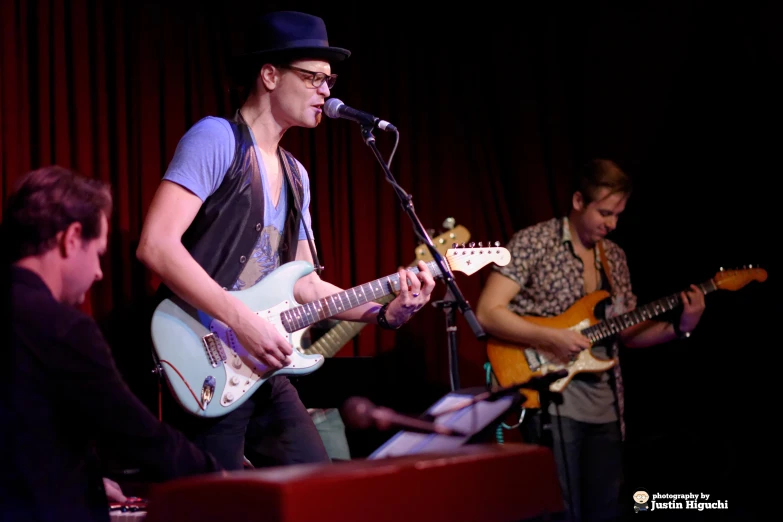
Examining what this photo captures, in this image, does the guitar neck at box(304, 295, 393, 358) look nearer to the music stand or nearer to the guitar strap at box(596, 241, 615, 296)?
the guitar strap at box(596, 241, 615, 296)

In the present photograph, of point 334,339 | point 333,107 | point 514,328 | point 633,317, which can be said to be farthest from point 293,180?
point 633,317

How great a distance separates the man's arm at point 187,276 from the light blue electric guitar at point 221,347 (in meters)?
0.12

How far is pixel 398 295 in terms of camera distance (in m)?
3.27

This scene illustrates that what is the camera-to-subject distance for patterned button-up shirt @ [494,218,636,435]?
4.46m

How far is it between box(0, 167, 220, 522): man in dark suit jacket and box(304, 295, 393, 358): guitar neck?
2.69 meters

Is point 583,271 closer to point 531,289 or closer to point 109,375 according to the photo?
point 531,289

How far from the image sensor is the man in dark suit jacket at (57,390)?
175 centimetres

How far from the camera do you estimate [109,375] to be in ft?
5.92

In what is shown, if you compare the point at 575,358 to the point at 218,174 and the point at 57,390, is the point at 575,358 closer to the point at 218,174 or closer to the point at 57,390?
the point at 218,174

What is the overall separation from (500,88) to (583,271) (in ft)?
6.22

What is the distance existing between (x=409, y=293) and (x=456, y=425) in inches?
51.0

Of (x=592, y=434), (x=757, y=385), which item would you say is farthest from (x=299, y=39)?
(x=757, y=385)

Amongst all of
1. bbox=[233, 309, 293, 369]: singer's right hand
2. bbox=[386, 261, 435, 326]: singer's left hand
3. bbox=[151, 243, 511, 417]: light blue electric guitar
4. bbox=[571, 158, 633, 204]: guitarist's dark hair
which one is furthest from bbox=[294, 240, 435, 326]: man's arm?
bbox=[571, 158, 633, 204]: guitarist's dark hair

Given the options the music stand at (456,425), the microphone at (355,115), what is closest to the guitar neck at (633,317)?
the microphone at (355,115)
